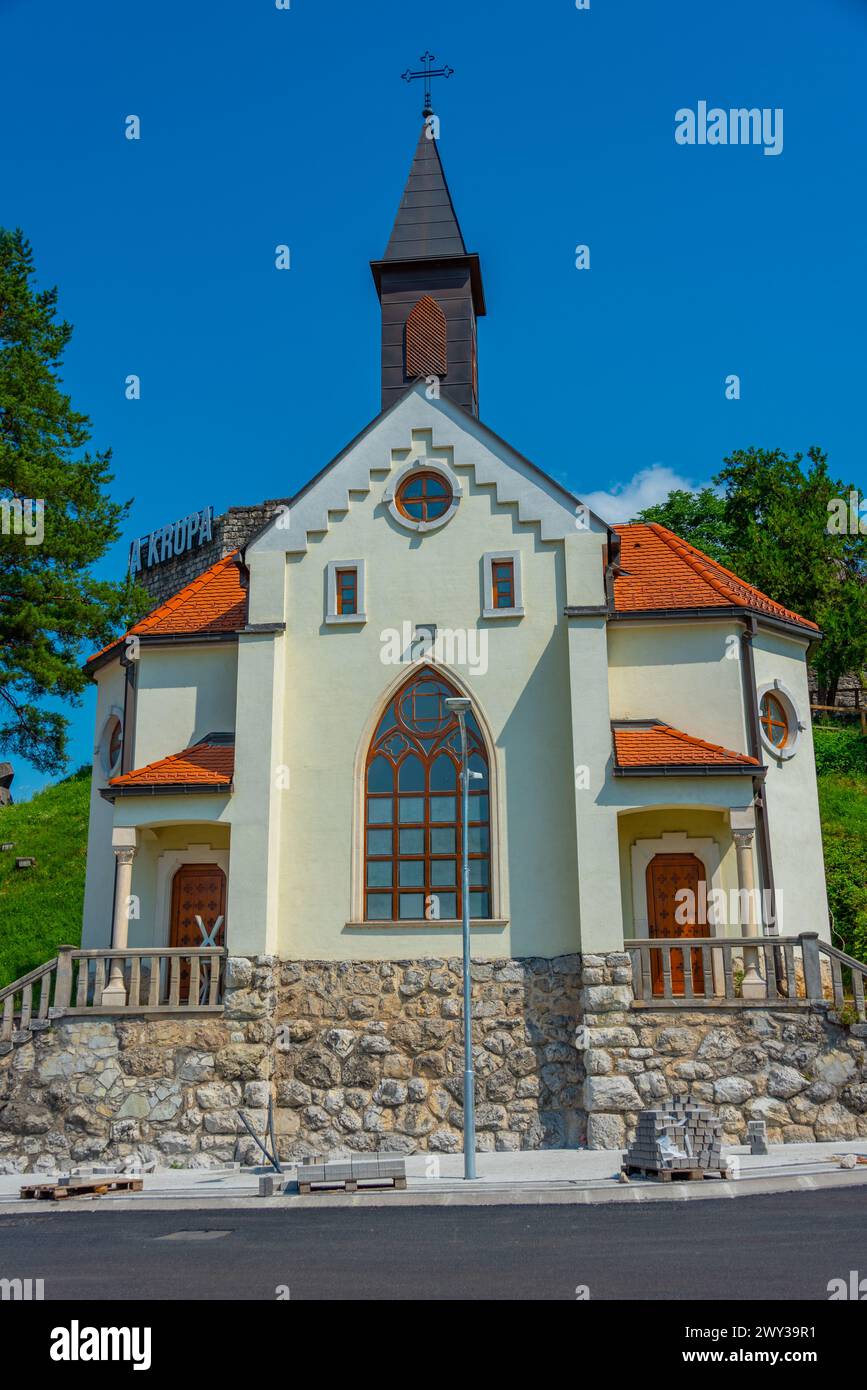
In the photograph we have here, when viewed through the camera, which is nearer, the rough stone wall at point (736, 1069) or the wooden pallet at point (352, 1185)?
the wooden pallet at point (352, 1185)

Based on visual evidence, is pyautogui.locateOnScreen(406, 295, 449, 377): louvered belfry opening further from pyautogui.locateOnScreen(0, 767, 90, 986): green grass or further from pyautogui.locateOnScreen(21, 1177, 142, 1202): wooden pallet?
pyautogui.locateOnScreen(21, 1177, 142, 1202): wooden pallet

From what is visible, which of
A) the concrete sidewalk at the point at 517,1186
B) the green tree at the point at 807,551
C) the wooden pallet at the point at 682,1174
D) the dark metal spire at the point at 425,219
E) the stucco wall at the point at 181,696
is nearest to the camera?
the concrete sidewalk at the point at 517,1186

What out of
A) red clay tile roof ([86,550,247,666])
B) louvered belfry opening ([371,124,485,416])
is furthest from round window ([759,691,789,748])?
red clay tile roof ([86,550,247,666])

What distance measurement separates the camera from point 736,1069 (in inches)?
687

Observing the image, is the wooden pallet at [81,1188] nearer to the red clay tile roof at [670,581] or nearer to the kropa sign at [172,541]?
the red clay tile roof at [670,581]

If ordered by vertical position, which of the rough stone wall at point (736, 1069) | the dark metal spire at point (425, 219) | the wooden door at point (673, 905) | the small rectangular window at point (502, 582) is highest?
the dark metal spire at point (425, 219)

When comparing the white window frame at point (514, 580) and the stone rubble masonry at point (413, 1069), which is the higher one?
the white window frame at point (514, 580)

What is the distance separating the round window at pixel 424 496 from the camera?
21109 mm

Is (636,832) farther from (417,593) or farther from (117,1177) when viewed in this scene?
(117,1177)

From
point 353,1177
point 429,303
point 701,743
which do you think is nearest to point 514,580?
point 701,743

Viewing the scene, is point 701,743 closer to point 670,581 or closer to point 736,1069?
point 670,581

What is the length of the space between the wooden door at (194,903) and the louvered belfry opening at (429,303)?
9803 millimetres

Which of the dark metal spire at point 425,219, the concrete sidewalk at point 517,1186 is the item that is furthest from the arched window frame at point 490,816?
the dark metal spire at point 425,219
